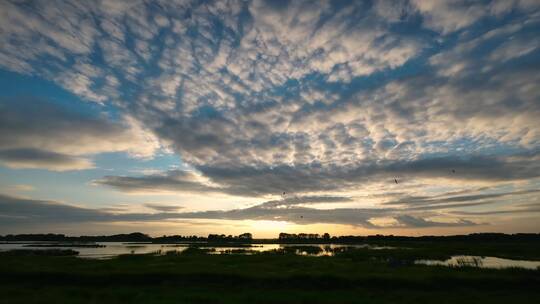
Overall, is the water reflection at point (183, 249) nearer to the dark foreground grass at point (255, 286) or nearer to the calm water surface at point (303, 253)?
the calm water surface at point (303, 253)

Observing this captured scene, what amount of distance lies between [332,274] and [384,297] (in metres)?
7.27

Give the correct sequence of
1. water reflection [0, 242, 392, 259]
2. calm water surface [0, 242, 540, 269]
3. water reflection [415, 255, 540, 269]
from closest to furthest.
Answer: water reflection [415, 255, 540, 269], calm water surface [0, 242, 540, 269], water reflection [0, 242, 392, 259]

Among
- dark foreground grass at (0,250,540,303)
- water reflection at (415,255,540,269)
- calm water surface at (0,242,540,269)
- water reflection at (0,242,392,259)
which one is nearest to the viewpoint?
dark foreground grass at (0,250,540,303)

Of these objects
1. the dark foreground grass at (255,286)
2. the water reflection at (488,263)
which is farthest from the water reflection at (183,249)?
the dark foreground grass at (255,286)

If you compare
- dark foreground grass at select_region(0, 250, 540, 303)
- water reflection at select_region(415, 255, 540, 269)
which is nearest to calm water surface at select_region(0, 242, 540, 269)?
water reflection at select_region(415, 255, 540, 269)

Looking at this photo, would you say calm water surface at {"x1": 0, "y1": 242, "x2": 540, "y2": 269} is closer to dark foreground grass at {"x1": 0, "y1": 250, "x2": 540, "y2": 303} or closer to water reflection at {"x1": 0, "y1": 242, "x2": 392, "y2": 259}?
water reflection at {"x1": 0, "y1": 242, "x2": 392, "y2": 259}

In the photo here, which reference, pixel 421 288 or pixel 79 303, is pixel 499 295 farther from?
pixel 79 303

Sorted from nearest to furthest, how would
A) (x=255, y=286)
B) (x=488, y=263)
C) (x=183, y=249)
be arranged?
(x=255, y=286)
(x=488, y=263)
(x=183, y=249)

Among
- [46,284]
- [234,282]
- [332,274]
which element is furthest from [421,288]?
[46,284]

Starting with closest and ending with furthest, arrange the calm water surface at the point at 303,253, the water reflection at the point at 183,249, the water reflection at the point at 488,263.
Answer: the water reflection at the point at 488,263, the calm water surface at the point at 303,253, the water reflection at the point at 183,249

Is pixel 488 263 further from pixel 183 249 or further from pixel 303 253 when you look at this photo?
pixel 183 249

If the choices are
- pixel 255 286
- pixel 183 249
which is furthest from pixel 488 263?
pixel 183 249

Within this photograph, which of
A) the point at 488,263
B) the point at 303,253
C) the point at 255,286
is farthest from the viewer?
the point at 303,253

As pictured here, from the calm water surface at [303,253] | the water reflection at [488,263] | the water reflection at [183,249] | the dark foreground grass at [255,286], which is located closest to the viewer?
the dark foreground grass at [255,286]
